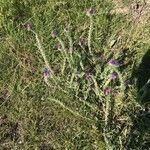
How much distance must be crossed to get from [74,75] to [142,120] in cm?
54

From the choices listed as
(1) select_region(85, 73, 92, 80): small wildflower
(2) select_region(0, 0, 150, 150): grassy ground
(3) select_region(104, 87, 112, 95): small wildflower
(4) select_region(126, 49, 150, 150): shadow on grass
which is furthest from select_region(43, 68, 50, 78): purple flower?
(4) select_region(126, 49, 150, 150): shadow on grass

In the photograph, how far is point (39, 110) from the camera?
10.5ft

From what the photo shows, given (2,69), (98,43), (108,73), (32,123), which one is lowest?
(32,123)

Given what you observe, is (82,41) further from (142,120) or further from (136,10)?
(142,120)

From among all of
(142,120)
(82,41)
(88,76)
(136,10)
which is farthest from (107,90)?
(136,10)

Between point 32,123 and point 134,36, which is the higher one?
point 134,36

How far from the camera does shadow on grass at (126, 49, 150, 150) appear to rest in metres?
2.97

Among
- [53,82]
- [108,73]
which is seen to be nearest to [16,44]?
[53,82]

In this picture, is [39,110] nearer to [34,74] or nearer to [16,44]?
[34,74]

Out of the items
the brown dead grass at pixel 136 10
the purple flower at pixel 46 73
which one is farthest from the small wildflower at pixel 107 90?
the brown dead grass at pixel 136 10

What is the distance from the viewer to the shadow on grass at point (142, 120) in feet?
9.75

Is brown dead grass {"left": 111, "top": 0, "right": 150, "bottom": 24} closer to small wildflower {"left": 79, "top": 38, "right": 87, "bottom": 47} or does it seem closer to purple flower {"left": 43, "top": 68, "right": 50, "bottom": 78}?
small wildflower {"left": 79, "top": 38, "right": 87, "bottom": 47}

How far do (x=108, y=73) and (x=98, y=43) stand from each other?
1.14 feet

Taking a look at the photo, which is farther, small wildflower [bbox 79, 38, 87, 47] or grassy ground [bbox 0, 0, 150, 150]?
small wildflower [bbox 79, 38, 87, 47]
